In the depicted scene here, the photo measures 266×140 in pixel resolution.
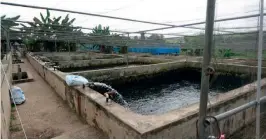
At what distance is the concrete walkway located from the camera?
3.30 meters

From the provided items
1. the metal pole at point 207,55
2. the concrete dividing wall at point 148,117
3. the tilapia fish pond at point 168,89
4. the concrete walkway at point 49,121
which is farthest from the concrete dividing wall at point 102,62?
the metal pole at point 207,55

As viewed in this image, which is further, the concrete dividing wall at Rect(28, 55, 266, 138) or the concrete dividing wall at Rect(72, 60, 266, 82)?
the concrete dividing wall at Rect(72, 60, 266, 82)

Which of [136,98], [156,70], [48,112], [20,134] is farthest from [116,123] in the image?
[156,70]

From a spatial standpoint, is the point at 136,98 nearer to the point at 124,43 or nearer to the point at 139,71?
the point at 139,71

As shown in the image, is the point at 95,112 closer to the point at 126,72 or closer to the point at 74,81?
the point at 74,81

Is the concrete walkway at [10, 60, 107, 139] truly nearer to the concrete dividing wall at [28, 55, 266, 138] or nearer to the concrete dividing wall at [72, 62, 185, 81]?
the concrete dividing wall at [28, 55, 266, 138]

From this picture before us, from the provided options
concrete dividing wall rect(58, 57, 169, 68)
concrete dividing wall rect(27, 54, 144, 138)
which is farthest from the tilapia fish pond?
concrete dividing wall rect(27, 54, 144, 138)

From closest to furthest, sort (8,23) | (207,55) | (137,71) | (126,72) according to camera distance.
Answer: (207,55)
(8,23)
(126,72)
(137,71)

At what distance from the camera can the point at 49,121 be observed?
3918 millimetres

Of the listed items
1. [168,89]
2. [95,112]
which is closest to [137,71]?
[168,89]

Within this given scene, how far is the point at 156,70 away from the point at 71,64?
542 cm

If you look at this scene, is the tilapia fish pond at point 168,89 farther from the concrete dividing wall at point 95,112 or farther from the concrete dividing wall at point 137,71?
the concrete dividing wall at point 95,112

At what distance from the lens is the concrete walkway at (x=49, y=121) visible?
330 cm

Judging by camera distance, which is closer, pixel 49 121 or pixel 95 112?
pixel 95 112
